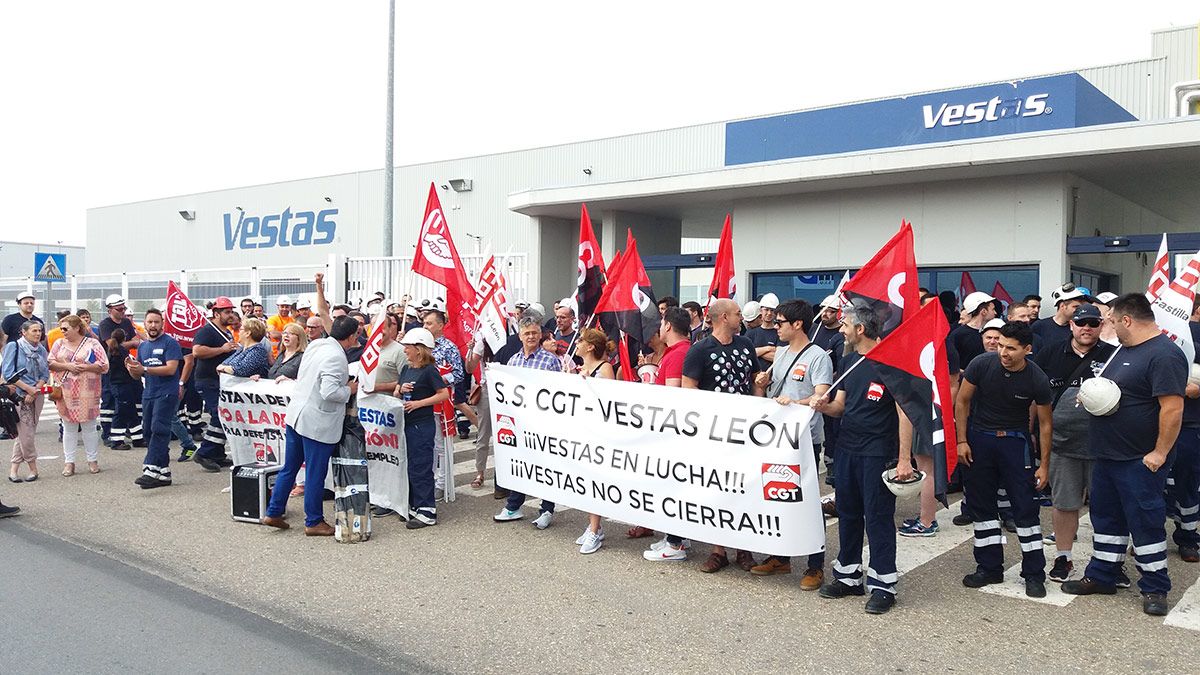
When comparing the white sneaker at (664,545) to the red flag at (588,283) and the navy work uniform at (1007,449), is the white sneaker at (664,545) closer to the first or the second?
the navy work uniform at (1007,449)

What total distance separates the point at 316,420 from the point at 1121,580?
19.5 ft

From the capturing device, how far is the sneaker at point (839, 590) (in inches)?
226

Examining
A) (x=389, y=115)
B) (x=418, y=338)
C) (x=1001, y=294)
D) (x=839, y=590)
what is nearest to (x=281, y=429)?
(x=418, y=338)

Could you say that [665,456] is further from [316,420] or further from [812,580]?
[316,420]

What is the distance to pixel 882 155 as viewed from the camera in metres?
12.4

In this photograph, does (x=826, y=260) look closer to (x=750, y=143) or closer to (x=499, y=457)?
(x=750, y=143)

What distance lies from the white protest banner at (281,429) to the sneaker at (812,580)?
3.53 metres

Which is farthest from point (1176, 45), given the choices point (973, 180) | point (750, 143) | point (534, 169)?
point (534, 169)

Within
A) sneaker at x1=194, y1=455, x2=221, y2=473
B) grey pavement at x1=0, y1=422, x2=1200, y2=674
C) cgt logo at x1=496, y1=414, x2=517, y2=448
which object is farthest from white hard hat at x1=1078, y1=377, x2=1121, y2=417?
sneaker at x1=194, y1=455, x2=221, y2=473

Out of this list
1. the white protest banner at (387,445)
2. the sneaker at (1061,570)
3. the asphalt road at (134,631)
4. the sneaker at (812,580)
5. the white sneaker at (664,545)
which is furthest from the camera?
the white protest banner at (387,445)

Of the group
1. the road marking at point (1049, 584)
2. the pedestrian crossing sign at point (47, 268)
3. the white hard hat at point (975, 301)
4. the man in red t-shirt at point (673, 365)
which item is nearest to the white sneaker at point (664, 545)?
the man in red t-shirt at point (673, 365)

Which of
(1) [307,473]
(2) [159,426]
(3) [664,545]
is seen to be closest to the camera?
(3) [664,545]

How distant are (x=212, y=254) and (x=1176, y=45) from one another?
3953 cm

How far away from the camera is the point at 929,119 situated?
17359 mm
